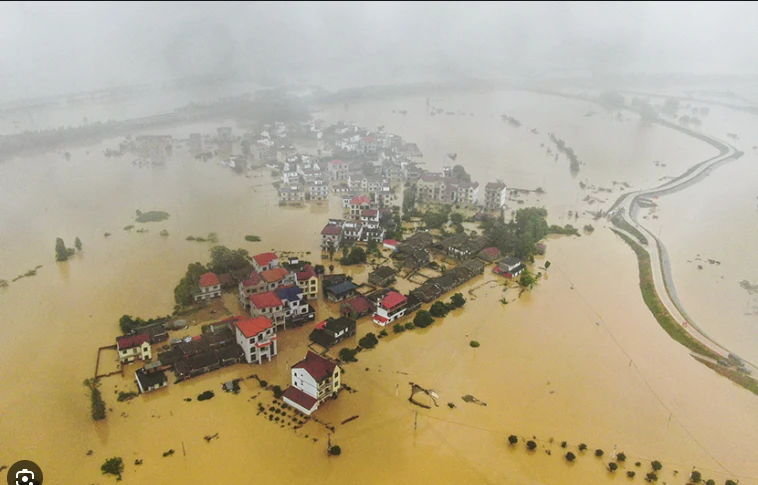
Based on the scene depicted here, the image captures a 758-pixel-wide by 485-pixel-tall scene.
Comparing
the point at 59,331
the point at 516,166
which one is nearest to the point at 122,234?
the point at 59,331

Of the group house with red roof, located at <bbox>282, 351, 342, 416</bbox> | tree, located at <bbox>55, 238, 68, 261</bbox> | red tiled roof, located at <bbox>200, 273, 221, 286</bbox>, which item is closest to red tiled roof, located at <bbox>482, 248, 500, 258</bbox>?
house with red roof, located at <bbox>282, 351, 342, 416</bbox>

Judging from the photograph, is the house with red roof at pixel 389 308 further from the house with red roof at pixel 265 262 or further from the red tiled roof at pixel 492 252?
the red tiled roof at pixel 492 252

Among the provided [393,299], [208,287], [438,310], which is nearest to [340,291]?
[393,299]

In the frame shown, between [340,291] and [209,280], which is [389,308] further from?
[209,280]

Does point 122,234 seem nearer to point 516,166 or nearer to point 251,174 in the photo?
point 251,174

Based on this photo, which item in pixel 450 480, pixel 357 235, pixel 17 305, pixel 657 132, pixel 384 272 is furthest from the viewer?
pixel 657 132

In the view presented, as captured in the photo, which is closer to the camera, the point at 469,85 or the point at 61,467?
the point at 61,467

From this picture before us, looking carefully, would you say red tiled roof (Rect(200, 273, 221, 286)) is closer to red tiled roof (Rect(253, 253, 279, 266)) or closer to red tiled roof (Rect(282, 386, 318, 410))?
red tiled roof (Rect(253, 253, 279, 266))
